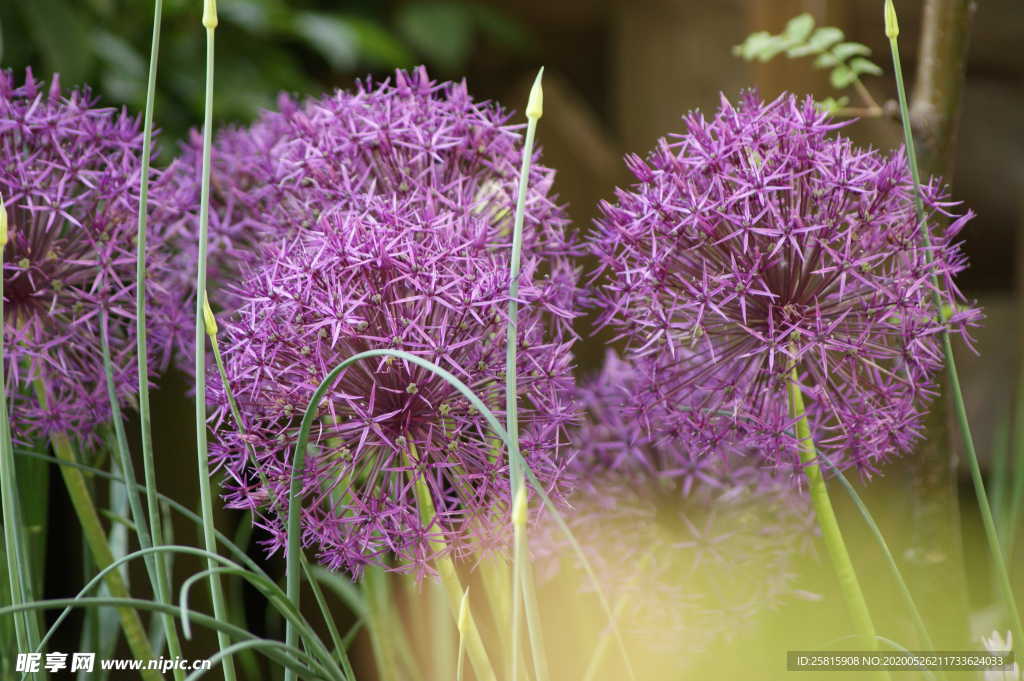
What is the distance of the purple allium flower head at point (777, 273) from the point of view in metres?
0.33

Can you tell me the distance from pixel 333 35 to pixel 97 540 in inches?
49.4

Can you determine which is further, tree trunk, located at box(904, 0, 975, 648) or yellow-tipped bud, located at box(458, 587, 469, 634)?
tree trunk, located at box(904, 0, 975, 648)

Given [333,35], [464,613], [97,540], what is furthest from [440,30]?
[464,613]

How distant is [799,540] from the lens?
462 mm

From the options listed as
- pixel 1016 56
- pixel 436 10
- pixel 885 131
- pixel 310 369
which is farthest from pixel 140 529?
pixel 436 10

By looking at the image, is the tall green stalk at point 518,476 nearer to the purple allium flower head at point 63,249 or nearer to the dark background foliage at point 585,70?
the purple allium flower head at point 63,249

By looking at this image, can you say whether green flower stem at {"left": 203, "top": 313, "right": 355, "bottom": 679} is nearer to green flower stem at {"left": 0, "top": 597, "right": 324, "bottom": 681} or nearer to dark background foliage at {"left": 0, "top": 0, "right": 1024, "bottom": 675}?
green flower stem at {"left": 0, "top": 597, "right": 324, "bottom": 681}

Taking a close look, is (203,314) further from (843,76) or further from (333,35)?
(333,35)

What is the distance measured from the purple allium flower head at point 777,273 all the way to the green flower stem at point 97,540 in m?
0.23

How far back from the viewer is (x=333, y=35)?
1.51 m

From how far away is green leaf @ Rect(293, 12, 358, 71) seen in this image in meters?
1.50

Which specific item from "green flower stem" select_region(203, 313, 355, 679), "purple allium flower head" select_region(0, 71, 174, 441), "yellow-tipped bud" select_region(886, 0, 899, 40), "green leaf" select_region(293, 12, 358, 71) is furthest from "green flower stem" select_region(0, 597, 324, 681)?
"green leaf" select_region(293, 12, 358, 71)

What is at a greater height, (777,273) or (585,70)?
(585,70)

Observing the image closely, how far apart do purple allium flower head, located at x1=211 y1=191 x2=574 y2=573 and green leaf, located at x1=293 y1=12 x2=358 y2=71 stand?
1.22m
